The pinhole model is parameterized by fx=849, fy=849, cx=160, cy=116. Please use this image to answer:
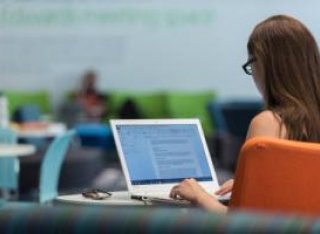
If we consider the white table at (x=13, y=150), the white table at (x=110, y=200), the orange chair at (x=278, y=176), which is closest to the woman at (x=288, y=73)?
the white table at (x=110, y=200)

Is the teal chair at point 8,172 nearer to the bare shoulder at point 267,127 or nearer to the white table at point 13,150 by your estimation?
the white table at point 13,150

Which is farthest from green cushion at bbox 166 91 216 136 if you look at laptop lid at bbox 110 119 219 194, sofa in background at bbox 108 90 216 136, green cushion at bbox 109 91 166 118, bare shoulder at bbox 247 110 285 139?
bare shoulder at bbox 247 110 285 139

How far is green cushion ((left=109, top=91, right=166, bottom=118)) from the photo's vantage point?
11.1 meters

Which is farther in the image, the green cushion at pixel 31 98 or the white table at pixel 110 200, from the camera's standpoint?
the green cushion at pixel 31 98

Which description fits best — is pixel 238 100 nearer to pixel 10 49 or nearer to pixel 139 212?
pixel 10 49

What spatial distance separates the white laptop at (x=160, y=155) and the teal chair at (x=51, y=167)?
90.0 inches

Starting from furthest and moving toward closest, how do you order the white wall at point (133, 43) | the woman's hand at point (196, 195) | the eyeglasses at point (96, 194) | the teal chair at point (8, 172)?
the white wall at point (133, 43) → the teal chair at point (8, 172) → the eyeglasses at point (96, 194) → the woman's hand at point (196, 195)

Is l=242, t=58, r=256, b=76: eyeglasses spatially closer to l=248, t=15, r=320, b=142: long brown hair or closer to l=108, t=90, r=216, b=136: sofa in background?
l=248, t=15, r=320, b=142: long brown hair

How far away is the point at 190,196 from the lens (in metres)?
2.35

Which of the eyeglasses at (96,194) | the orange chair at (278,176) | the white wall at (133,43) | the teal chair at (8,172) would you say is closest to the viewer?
the orange chair at (278,176)

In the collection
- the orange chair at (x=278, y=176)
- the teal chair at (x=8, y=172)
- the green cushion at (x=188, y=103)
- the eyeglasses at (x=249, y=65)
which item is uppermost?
the eyeglasses at (x=249, y=65)

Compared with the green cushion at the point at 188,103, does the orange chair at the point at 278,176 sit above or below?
above

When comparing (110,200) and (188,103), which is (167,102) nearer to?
(188,103)

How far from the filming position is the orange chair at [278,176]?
1929 mm
